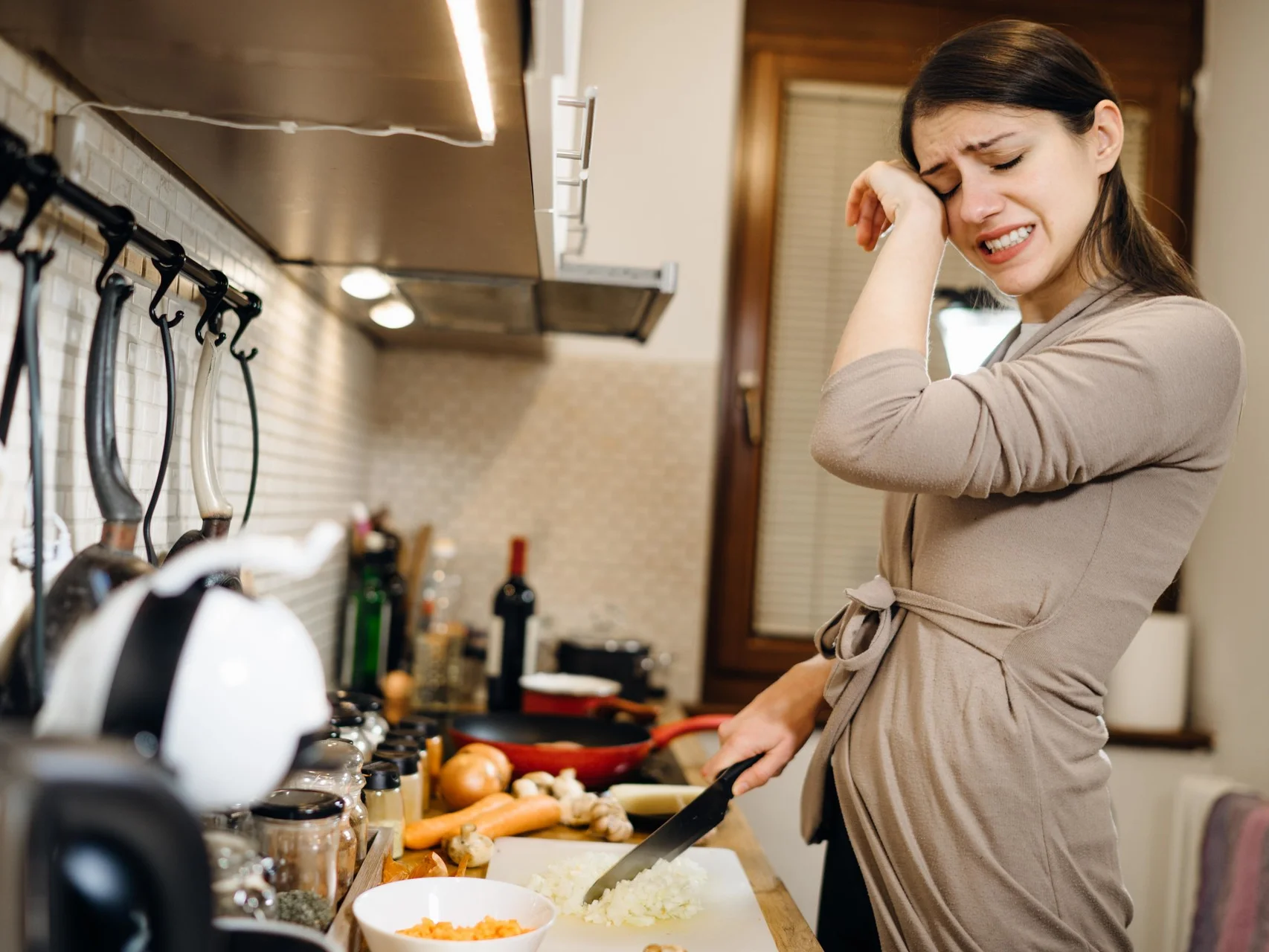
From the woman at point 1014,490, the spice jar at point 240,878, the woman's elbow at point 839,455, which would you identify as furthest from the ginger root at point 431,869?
the woman's elbow at point 839,455

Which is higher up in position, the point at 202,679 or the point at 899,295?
the point at 899,295

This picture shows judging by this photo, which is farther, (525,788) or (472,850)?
(525,788)

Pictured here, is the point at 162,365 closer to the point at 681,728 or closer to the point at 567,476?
the point at 681,728

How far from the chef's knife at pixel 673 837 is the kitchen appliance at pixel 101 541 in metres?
0.57

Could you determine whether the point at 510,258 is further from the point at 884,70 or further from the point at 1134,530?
the point at 884,70

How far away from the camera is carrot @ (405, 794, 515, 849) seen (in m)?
1.21

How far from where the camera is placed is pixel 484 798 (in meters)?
1.36

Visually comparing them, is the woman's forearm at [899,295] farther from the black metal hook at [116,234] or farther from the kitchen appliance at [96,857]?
the kitchen appliance at [96,857]

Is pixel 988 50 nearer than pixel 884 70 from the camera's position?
Yes

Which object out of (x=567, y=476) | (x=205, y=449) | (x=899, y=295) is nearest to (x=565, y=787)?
(x=205, y=449)

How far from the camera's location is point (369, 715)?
132 cm

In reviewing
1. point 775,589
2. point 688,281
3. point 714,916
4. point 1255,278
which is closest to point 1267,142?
point 1255,278

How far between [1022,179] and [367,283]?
0.96 meters

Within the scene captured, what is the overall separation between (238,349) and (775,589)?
155cm
